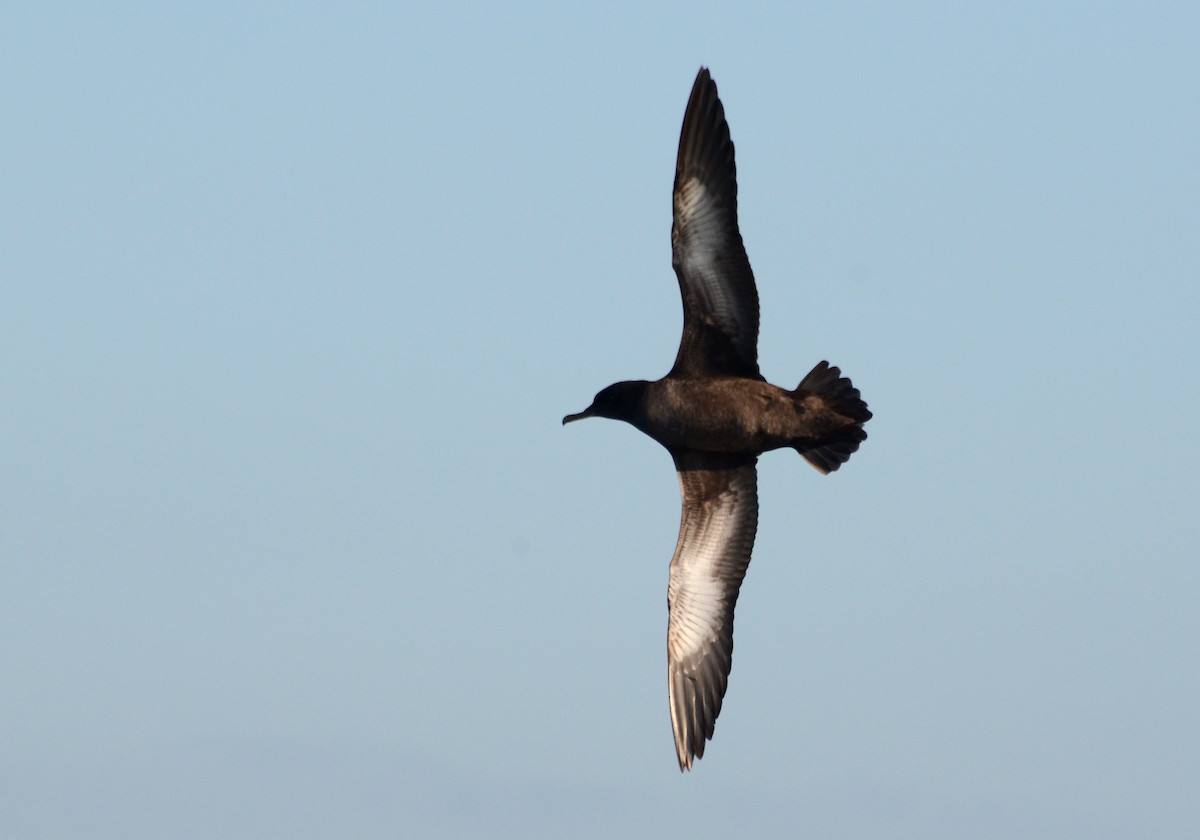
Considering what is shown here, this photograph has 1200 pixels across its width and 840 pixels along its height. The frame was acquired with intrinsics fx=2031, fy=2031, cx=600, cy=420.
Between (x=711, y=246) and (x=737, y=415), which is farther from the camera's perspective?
(x=737, y=415)

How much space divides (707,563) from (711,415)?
167cm

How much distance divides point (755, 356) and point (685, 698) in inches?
120

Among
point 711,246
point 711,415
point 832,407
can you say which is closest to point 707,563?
point 711,415

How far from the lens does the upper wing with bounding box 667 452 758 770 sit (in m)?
17.6

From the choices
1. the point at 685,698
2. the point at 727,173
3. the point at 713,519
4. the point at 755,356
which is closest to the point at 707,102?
the point at 727,173

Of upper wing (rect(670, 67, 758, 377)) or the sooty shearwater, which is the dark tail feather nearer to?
the sooty shearwater

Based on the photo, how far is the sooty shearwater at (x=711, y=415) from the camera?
16.5 m

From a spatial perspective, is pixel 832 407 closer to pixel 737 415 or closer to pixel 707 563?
pixel 737 415

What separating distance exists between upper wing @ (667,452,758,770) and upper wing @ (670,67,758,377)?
4.22ft

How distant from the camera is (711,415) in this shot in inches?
658

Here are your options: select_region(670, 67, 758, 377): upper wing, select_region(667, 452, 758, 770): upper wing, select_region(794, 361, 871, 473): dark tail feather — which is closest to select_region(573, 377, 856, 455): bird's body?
select_region(794, 361, 871, 473): dark tail feather

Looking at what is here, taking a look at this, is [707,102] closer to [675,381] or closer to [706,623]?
[675,381]

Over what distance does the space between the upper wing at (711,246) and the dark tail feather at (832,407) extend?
55 cm

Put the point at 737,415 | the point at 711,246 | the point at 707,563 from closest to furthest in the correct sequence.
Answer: the point at 711,246 → the point at 737,415 → the point at 707,563
